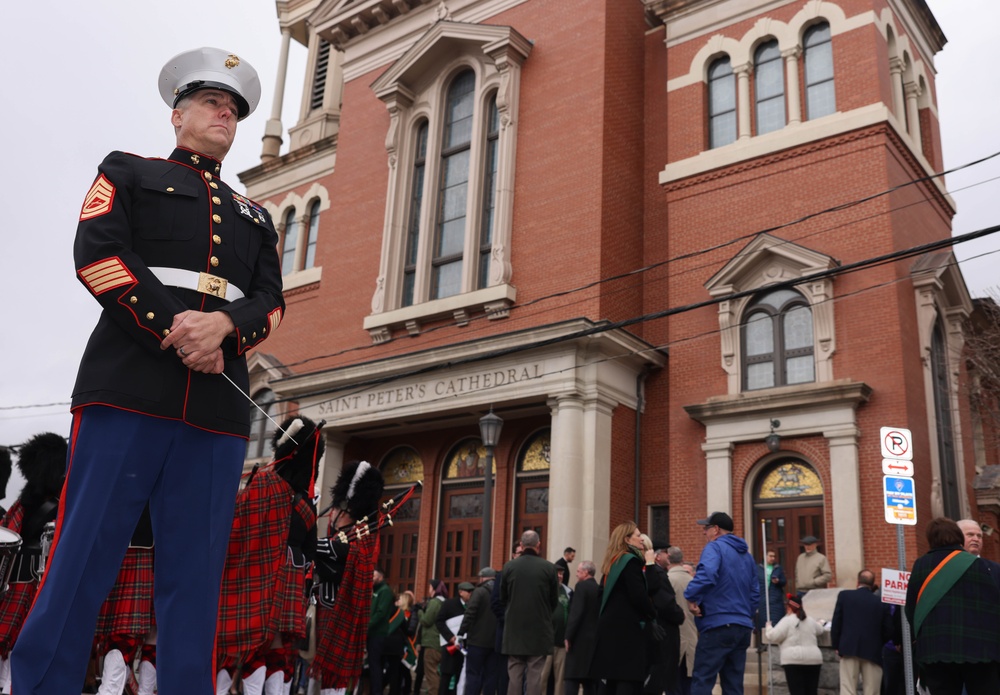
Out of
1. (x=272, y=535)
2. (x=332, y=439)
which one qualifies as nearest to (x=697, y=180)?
(x=332, y=439)

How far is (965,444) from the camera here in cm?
2017

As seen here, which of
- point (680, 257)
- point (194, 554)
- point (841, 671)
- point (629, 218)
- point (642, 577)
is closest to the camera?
point (194, 554)

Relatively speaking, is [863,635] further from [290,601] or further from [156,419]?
[156,419]

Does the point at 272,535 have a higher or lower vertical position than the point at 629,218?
lower

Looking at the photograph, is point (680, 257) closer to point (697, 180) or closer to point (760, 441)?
point (697, 180)

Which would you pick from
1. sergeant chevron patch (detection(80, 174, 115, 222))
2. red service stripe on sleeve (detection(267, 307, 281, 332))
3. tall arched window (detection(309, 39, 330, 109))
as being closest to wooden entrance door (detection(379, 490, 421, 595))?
tall arched window (detection(309, 39, 330, 109))

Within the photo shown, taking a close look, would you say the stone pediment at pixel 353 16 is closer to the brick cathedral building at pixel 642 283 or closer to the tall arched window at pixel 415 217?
the brick cathedral building at pixel 642 283

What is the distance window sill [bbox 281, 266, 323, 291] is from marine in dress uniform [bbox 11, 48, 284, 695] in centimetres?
2317

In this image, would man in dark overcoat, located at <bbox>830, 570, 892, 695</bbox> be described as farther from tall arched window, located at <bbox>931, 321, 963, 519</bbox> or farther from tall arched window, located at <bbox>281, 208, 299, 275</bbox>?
tall arched window, located at <bbox>281, 208, 299, 275</bbox>

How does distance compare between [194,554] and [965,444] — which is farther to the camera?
[965,444]

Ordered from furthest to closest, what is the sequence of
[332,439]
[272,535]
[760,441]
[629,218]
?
1. [332,439]
2. [629,218]
3. [760,441]
4. [272,535]

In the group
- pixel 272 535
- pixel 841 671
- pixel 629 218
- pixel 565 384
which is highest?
pixel 629 218

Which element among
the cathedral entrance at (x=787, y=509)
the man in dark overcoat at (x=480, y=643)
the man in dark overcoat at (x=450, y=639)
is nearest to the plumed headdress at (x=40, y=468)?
the man in dark overcoat at (x=480, y=643)

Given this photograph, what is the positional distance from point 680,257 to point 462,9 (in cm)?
968
